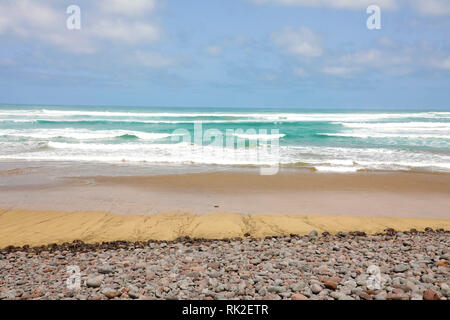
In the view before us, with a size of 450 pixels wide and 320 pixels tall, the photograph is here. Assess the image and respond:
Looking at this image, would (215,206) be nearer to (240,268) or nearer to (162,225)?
(162,225)

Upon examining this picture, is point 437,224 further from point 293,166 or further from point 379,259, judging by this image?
point 293,166

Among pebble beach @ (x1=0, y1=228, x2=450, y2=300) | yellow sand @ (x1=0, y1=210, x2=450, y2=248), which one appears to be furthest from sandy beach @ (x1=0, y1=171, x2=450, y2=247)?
pebble beach @ (x1=0, y1=228, x2=450, y2=300)

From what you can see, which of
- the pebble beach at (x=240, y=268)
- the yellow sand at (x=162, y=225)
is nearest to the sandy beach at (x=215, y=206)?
the yellow sand at (x=162, y=225)

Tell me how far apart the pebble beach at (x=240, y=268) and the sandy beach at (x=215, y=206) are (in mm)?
602

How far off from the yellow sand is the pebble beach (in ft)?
1.45

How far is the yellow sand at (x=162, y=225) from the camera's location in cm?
620

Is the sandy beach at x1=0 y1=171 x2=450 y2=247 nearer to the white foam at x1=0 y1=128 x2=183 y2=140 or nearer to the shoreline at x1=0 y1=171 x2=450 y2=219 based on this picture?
the shoreline at x1=0 y1=171 x2=450 y2=219

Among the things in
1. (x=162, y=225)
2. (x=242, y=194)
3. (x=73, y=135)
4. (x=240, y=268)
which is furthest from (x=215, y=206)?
(x=73, y=135)

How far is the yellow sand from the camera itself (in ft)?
20.3

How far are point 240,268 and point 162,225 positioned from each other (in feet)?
9.26

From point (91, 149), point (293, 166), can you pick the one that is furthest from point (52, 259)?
point (91, 149)

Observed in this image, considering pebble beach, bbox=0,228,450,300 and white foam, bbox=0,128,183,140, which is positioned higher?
white foam, bbox=0,128,183,140

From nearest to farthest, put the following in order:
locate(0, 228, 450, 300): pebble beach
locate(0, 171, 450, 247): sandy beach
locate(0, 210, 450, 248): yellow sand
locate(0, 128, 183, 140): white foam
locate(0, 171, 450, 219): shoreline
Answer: locate(0, 228, 450, 300): pebble beach < locate(0, 210, 450, 248): yellow sand < locate(0, 171, 450, 247): sandy beach < locate(0, 171, 450, 219): shoreline < locate(0, 128, 183, 140): white foam

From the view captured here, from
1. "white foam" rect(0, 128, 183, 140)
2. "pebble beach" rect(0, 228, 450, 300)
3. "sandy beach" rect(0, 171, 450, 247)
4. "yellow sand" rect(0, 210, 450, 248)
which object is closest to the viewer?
"pebble beach" rect(0, 228, 450, 300)
